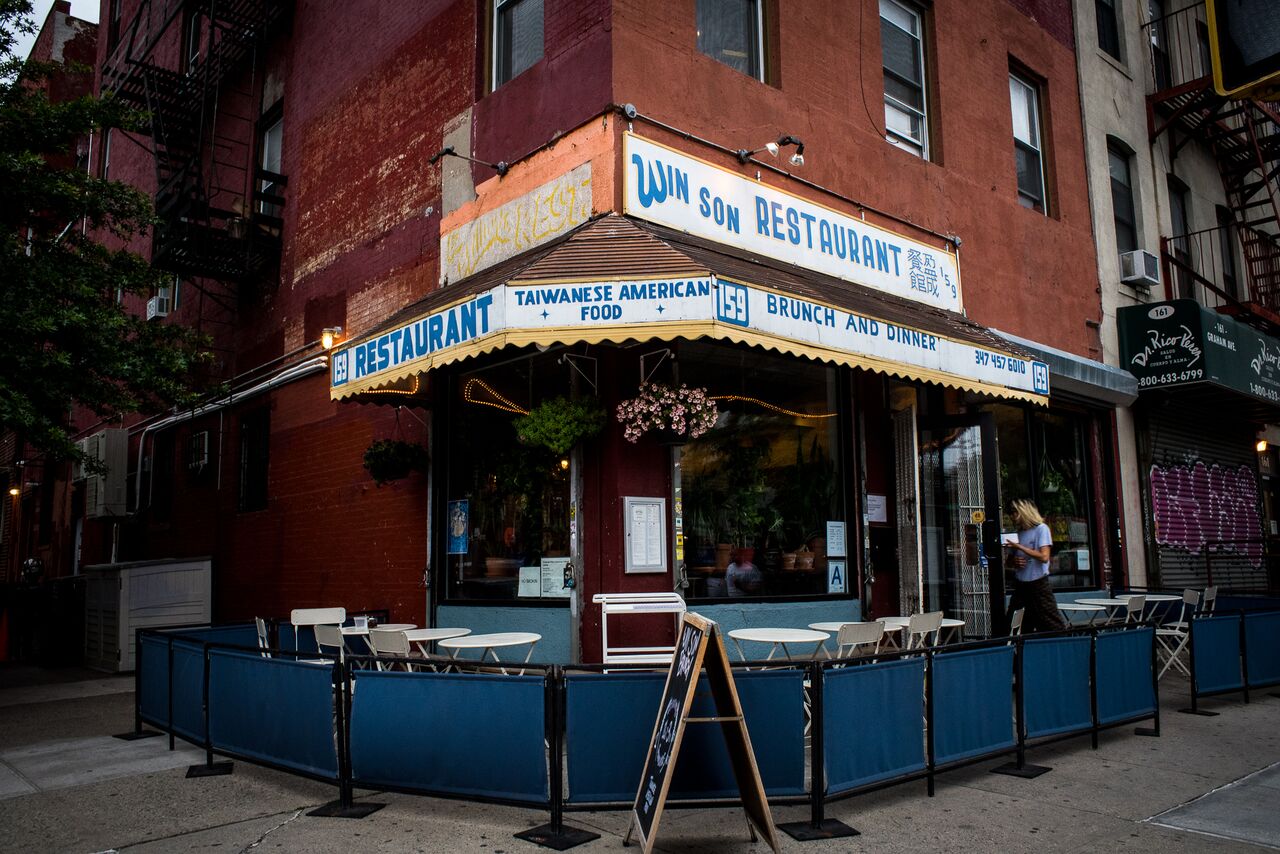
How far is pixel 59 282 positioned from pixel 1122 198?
15.0 metres

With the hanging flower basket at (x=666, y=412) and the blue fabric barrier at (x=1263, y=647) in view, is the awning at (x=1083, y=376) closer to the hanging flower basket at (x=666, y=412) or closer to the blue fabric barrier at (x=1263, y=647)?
the blue fabric barrier at (x=1263, y=647)

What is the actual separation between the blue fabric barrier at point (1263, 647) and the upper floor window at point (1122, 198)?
7.55 meters

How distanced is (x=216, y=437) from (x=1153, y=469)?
576 inches

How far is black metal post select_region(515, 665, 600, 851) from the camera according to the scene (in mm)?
4984

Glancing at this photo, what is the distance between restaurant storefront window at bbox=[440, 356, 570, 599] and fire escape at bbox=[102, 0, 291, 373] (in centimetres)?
566

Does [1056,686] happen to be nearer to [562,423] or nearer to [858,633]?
[858,633]

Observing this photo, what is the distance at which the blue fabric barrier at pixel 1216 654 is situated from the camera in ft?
27.3

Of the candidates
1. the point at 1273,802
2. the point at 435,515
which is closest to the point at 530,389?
the point at 435,515

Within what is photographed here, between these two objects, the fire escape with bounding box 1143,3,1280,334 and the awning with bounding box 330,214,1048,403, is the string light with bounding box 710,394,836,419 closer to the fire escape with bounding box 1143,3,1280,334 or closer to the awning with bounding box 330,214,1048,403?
the awning with bounding box 330,214,1048,403

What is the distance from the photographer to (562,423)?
801 centimetres

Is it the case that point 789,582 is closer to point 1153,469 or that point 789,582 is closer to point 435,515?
point 435,515

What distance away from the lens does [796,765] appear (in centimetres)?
513

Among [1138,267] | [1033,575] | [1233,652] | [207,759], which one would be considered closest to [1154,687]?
[1233,652]

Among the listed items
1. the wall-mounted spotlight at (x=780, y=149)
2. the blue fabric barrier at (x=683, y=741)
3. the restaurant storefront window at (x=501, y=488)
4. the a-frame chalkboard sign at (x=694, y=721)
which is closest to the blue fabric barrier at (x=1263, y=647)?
the blue fabric barrier at (x=683, y=741)
